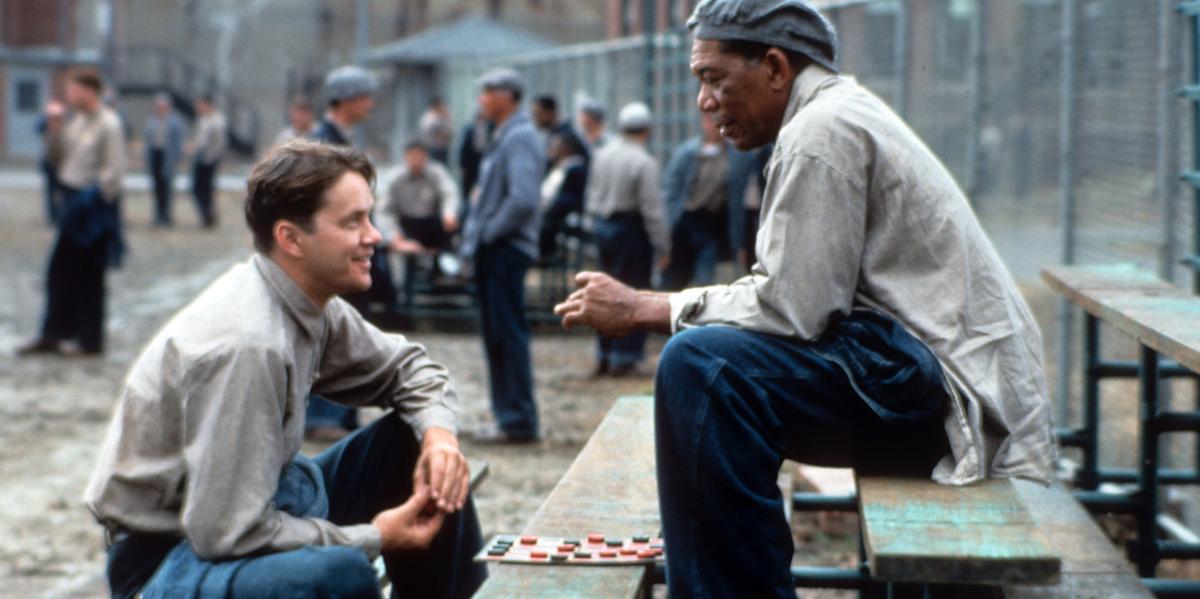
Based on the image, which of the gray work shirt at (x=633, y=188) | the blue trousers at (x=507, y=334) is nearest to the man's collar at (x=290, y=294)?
the blue trousers at (x=507, y=334)

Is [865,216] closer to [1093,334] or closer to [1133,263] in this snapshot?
[1093,334]

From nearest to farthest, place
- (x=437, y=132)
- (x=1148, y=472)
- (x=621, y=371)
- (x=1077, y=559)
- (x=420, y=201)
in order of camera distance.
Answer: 1. (x=1077, y=559)
2. (x=1148, y=472)
3. (x=621, y=371)
4. (x=420, y=201)
5. (x=437, y=132)

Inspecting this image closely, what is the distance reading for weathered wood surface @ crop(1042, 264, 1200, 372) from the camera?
4062 mm

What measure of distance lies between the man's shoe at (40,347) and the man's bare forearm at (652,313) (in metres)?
9.58

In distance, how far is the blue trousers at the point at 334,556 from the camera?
11.3 ft

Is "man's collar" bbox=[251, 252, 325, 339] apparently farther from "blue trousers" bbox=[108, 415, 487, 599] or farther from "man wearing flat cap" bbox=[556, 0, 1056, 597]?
"man wearing flat cap" bbox=[556, 0, 1056, 597]

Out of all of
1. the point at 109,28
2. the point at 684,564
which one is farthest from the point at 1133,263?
the point at 109,28

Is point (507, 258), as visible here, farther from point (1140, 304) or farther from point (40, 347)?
point (40, 347)

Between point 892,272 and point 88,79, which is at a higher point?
point 88,79

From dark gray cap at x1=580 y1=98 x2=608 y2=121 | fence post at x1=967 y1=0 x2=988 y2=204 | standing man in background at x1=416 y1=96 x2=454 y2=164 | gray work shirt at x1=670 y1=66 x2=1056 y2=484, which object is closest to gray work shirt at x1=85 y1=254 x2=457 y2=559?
gray work shirt at x1=670 y1=66 x2=1056 y2=484

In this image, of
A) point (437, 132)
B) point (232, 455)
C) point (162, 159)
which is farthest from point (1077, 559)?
point (162, 159)

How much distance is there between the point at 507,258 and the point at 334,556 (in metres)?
5.69

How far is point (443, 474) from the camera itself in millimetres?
3965

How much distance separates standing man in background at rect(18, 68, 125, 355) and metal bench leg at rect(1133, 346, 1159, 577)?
342 inches
